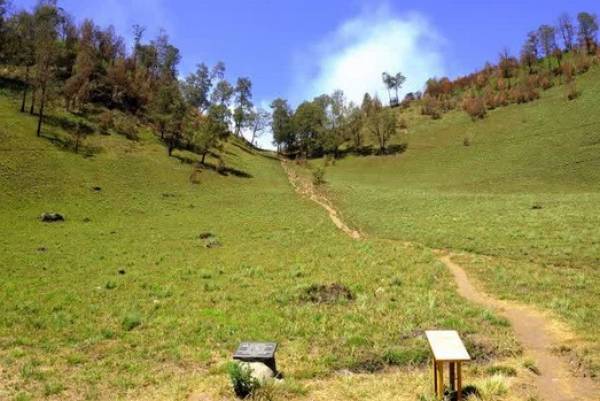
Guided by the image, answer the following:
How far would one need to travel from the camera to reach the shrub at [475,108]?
10769 centimetres

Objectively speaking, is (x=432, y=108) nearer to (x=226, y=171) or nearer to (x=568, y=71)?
(x=568, y=71)

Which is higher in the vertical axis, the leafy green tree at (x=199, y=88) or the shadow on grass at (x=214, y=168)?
the leafy green tree at (x=199, y=88)

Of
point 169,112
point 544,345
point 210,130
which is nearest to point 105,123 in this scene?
point 169,112

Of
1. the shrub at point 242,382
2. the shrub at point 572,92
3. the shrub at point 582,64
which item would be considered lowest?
the shrub at point 242,382

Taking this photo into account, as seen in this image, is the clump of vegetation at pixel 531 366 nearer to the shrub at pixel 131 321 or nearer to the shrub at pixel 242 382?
the shrub at pixel 242 382

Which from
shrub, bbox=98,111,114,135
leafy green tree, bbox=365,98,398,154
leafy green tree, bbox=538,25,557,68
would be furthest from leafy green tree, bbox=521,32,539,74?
shrub, bbox=98,111,114,135

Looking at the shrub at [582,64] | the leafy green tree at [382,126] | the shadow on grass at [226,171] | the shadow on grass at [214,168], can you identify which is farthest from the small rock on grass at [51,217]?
the shrub at [582,64]

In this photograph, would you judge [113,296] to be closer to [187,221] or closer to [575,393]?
[575,393]

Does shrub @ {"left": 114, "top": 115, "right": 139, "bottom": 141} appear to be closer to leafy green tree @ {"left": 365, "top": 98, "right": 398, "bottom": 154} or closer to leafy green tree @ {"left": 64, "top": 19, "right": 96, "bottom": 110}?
leafy green tree @ {"left": 64, "top": 19, "right": 96, "bottom": 110}

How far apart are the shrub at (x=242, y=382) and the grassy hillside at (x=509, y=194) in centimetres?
841

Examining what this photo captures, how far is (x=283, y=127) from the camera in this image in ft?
392

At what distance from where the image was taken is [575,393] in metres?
10.4

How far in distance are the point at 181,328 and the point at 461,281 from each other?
12759mm

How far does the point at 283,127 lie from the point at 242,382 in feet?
365
